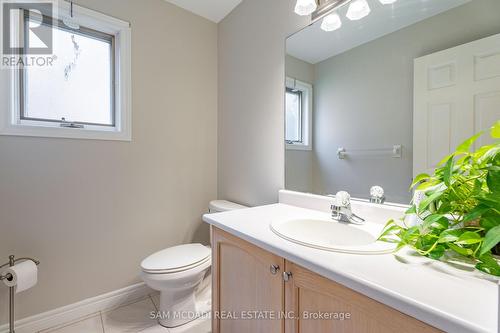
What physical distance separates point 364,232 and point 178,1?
6.95ft

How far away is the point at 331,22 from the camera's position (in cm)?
124

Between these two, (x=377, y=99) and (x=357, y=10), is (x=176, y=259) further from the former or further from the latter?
(x=357, y=10)

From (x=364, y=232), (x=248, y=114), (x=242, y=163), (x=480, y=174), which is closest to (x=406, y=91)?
(x=480, y=174)

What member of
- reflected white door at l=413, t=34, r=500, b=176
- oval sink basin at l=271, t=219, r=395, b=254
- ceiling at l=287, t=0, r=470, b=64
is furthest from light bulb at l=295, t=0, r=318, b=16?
oval sink basin at l=271, t=219, r=395, b=254

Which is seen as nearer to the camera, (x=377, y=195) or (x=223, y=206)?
(x=377, y=195)

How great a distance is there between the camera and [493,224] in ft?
1.78

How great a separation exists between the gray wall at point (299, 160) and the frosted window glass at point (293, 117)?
90 mm

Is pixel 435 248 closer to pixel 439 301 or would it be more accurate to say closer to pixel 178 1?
pixel 439 301

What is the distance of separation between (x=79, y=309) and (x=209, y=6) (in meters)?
2.47

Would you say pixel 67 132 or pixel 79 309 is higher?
pixel 67 132

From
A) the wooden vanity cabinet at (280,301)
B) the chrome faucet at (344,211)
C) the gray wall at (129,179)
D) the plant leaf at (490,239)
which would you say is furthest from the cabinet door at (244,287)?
the gray wall at (129,179)

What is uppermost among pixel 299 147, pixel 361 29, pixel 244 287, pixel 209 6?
pixel 209 6

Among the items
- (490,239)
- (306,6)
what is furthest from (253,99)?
(490,239)

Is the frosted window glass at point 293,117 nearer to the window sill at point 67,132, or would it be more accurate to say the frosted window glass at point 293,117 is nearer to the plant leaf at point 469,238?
the plant leaf at point 469,238
